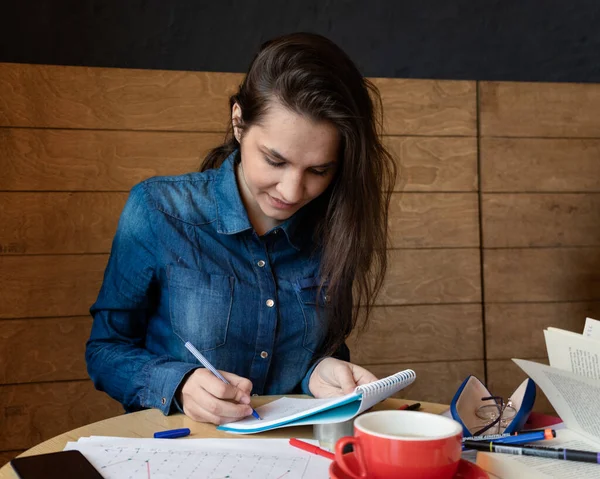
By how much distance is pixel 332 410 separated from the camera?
0.90m

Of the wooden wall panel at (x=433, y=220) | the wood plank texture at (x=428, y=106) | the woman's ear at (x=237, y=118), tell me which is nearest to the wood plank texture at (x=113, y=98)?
the wood plank texture at (x=428, y=106)

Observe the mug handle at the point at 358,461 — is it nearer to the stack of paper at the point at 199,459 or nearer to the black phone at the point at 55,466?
the stack of paper at the point at 199,459

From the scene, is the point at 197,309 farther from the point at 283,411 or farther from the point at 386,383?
the point at 386,383

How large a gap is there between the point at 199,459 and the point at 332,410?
0.62 ft

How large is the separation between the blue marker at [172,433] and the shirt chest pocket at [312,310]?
1.40ft

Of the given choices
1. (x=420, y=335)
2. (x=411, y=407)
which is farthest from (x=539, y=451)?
(x=420, y=335)

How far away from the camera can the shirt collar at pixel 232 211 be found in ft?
4.16

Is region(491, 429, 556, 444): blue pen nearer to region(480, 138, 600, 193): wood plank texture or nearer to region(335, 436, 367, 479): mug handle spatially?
region(335, 436, 367, 479): mug handle

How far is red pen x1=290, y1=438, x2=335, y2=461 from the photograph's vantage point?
2.62 feet

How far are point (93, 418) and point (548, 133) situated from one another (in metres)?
1.78

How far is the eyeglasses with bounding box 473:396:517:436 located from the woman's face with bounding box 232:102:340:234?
0.45m

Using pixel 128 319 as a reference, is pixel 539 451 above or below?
below

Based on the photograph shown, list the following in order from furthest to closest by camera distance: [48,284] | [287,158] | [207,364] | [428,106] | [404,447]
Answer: [428,106]
[48,284]
[287,158]
[207,364]
[404,447]

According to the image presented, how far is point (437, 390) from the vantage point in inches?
92.1
